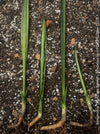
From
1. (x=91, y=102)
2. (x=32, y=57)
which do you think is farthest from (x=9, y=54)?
(x=91, y=102)

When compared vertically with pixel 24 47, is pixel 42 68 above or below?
below

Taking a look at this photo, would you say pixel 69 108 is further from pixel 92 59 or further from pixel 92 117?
pixel 92 59

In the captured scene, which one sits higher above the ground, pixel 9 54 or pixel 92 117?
pixel 9 54

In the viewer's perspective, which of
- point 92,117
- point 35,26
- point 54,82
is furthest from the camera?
point 35,26

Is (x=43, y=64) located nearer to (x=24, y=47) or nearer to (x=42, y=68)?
(x=42, y=68)

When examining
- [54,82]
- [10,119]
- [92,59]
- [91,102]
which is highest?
[92,59]

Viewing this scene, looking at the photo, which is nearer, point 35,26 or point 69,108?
point 69,108

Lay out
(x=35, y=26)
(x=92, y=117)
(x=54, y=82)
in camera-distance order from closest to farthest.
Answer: (x=92, y=117) → (x=54, y=82) → (x=35, y=26)

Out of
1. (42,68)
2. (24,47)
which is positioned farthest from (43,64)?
(24,47)
